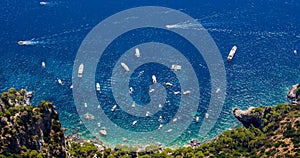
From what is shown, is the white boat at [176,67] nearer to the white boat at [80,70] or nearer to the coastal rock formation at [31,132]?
the white boat at [80,70]

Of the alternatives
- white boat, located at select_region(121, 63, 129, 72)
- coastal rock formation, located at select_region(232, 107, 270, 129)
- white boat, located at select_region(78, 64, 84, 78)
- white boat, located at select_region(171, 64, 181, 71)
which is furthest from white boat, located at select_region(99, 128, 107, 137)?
coastal rock formation, located at select_region(232, 107, 270, 129)

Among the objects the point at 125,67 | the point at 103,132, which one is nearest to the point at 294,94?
the point at 125,67

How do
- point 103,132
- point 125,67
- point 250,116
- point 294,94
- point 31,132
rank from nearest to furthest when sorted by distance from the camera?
1. point 31,132
2. point 103,132
3. point 250,116
4. point 294,94
5. point 125,67

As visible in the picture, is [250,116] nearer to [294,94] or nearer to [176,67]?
[294,94]

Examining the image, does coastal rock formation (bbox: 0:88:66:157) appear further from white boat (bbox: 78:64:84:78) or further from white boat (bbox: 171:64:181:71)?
white boat (bbox: 171:64:181:71)

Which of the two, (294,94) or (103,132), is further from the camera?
(294,94)
